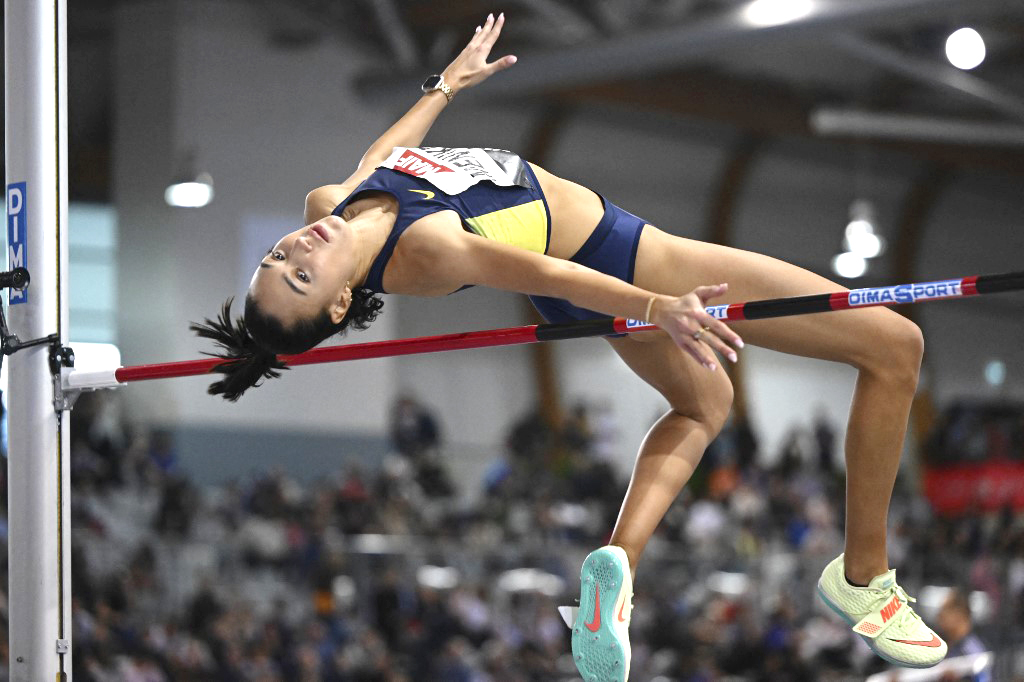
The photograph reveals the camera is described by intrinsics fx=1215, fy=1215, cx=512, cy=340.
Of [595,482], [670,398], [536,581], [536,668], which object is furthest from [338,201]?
[595,482]

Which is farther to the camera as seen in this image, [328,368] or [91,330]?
[328,368]

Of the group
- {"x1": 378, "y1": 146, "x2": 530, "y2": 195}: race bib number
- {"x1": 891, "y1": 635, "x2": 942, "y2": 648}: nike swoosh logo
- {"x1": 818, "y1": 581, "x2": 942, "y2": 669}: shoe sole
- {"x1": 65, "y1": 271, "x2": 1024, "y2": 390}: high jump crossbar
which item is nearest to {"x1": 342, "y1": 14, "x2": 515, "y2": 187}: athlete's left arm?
{"x1": 378, "y1": 146, "x2": 530, "y2": 195}: race bib number

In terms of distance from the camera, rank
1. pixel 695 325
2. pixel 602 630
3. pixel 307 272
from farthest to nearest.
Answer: pixel 602 630
pixel 307 272
pixel 695 325

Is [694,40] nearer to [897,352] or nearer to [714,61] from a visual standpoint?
[714,61]

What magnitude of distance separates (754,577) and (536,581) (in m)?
1.77

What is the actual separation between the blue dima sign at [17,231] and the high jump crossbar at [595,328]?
0.28 meters

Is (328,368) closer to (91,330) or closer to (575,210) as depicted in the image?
(91,330)

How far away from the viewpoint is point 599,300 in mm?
2383

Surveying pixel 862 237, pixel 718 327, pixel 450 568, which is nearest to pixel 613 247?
pixel 718 327

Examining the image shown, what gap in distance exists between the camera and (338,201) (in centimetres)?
296

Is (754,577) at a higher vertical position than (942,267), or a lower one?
lower

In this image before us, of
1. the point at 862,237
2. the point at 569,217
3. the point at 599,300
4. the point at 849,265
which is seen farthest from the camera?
the point at 849,265

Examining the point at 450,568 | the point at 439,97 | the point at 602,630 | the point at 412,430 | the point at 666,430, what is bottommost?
the point at 602,630

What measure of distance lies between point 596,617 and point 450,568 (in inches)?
308
